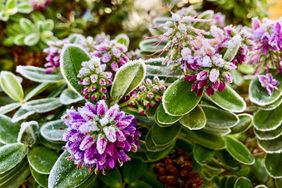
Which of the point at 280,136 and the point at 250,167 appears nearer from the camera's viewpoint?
the point at 280,136

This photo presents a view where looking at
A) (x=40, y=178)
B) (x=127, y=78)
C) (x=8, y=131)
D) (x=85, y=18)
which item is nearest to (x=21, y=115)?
(x=8, y=131)

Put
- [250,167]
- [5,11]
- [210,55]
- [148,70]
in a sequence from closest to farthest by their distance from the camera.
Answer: [210,55]
[148,70]
[250,167]
[5,11]

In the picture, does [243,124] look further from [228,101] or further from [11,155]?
[11,155]

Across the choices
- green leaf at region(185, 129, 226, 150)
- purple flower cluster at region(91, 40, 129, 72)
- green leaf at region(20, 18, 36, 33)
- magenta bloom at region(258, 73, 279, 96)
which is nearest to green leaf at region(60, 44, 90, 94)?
purple flower cluster at region(91, 40, 129, 72)

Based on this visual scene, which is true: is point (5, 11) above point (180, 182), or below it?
above

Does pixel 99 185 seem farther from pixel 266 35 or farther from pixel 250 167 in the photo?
pixel 266 35

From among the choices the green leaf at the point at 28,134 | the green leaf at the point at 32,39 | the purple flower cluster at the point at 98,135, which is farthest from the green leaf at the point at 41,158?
the green leaf at the point at 32,39

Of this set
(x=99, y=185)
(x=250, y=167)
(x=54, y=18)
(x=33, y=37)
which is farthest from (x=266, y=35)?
(x=54, y=18)
